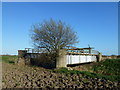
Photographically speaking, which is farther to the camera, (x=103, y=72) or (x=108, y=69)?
(x=108, y=69)

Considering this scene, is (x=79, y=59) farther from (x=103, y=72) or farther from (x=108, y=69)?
(x=103, y=72)

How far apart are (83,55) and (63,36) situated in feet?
12.3

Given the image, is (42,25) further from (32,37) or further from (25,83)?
(25,83)

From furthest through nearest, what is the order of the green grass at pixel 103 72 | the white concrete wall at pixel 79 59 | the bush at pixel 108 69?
the white concrete wall at pixel 79 59 < the bush at pixel 108 69 < the green grass at pixel 103 72

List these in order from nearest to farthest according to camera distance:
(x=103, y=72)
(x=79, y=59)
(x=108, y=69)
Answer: (x=103, y=72) → (x=108, y=69) → (x=79, y=59)

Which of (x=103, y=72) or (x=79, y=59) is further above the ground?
(x=79, y=59)

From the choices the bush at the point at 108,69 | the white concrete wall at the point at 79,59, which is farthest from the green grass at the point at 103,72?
the white concrete wall at the point at 79,59

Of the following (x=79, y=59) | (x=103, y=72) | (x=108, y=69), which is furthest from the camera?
(x=79, y=59)

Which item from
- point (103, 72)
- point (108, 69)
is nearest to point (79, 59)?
point (108, 69)

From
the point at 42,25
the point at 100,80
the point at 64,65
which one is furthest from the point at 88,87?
the point at 42,25

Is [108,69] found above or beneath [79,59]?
beneath

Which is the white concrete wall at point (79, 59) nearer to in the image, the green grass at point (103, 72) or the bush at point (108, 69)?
the bush at point (108, 69)

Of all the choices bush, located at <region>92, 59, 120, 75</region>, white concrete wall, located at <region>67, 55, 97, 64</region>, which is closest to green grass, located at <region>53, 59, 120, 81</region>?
bush, located at <region>92, 59, 120, 75</region>

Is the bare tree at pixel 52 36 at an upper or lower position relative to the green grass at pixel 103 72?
upper
